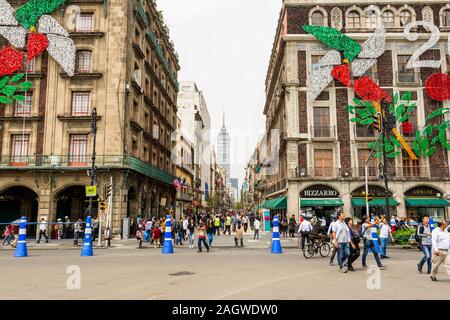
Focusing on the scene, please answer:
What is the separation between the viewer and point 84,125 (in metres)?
26.7

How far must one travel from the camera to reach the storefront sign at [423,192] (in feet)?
101

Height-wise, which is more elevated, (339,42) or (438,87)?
(339,42)

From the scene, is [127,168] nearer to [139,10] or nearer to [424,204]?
[139,10]

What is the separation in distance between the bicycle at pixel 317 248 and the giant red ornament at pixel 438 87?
23.9 meters

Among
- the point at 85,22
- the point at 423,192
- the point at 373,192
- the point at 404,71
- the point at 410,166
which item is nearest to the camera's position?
the point at 85,22

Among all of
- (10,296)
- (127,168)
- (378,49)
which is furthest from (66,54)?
(378,49)

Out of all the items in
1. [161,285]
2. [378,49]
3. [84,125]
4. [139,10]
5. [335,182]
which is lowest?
[161,285]

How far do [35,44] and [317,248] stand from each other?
25540mm

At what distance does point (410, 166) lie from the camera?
103ft

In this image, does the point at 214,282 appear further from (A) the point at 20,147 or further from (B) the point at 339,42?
(B) the point at 339,42

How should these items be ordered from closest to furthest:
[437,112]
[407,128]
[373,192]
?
1. [373,192]
2. [407,128]
3. [437,112]

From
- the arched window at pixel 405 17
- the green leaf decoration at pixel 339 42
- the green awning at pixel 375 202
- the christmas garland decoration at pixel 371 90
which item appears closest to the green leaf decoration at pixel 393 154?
the christmas garland decoration at pixel 371 90

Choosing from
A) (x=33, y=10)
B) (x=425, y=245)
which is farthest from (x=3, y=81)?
(x=425, y=245)

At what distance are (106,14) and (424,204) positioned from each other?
3054 centimetres
